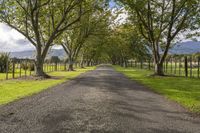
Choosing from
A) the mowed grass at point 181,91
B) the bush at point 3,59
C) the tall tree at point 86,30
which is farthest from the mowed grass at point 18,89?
the tall tree at point 86,30

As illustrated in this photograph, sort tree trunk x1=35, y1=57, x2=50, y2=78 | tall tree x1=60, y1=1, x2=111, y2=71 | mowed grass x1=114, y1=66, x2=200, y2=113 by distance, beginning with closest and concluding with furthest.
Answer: mowed grass x1=114, y1=66, x2=200, y2=113 < tree trunk x1=35, y1=57, x2=50, y2=78 < tall tree x1=60, y1=1, x2=111, y2=71

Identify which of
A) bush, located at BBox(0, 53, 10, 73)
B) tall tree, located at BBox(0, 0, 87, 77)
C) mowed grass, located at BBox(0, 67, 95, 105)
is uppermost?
tall tree, located at BBox(0, 0, 87, 77)

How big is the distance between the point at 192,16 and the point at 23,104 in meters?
28.0

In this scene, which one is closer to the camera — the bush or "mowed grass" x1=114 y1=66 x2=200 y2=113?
"mowed grass" x1=114 y1=66 x2=200 y2=113

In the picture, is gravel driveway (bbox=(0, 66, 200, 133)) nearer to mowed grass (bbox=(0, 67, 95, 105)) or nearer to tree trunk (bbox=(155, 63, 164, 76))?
mowed grass (bbox=(0, 67, 95, 105))

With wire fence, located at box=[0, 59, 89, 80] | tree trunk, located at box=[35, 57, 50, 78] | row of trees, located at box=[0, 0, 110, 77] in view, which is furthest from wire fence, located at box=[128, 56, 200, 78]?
wire fence, located at box=[0, 59, 89, 80]

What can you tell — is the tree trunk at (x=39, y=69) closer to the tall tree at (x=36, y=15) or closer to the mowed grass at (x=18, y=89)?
the tall tree at (x=36, y=15)

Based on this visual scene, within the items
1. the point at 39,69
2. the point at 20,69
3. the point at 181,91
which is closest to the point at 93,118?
the point at 181,91

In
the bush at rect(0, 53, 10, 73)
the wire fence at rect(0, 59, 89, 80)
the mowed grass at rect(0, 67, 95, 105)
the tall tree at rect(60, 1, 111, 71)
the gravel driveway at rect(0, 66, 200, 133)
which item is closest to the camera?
the gravel driveway at rect(0, 66, 200, 133)

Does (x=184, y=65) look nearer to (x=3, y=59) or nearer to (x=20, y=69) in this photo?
(x=20, y=69)

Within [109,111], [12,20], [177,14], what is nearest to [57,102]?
[109,111]

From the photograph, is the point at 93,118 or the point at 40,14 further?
the point at 40,14

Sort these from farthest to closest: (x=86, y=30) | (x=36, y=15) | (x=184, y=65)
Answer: (x=86, y=30)
(x=184, y=65)
(x=36, y=15)

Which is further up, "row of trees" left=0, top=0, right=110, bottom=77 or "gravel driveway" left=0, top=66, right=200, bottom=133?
"row of trees" left=0, top=0, right=110, bottom=77
